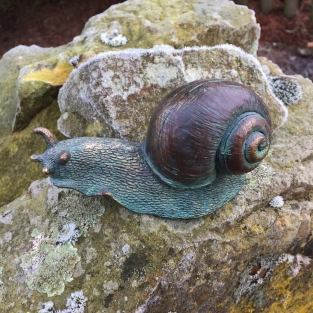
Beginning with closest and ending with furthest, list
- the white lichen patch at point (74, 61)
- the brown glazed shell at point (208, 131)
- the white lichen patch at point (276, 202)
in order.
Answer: the brown glazed shell at point (208, 131) → the white lichen patch at point (276, 202) → the white lichen patch at point (74, 61)

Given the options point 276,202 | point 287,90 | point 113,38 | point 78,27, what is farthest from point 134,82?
point 78,27

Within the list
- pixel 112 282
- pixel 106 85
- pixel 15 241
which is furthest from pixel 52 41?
pixel 112 282

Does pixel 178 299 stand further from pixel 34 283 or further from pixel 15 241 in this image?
pixel 15 241

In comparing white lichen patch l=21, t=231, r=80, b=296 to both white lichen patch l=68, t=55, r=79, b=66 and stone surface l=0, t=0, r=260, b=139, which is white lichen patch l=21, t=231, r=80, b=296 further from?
white lichen patch l=68, t=55, r=79, b=66

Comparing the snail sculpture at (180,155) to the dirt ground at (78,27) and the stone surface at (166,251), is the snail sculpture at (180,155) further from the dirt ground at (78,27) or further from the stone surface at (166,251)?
the dirt ground at (78,27)

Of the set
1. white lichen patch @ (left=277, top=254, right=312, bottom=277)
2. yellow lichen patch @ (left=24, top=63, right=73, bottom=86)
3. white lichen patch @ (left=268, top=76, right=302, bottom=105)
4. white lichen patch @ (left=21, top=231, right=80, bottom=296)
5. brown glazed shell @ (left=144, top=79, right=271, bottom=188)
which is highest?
brown glazed shell @ (left=144, top=79, right=271, bottom=188)

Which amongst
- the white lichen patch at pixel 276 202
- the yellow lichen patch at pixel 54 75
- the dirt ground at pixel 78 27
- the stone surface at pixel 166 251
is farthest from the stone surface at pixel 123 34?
the dirt ground at pixel 78 27

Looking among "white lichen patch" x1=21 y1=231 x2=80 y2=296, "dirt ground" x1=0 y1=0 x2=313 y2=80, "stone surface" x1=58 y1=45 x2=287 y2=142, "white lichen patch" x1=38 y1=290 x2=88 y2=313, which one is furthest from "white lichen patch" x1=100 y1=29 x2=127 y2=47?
"dirt ground" x1=0 y1=0 x2=313 y2=80
